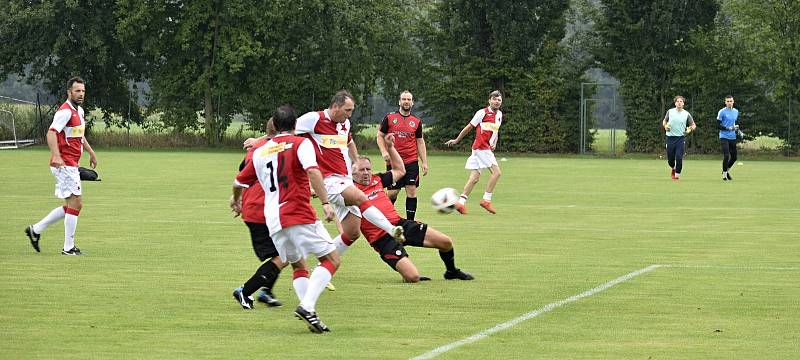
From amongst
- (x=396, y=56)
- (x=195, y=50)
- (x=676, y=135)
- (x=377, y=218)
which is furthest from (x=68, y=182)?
(x=396, y=56)

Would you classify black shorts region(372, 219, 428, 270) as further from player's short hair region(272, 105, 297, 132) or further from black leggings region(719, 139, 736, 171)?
black leggings region(719, 139, 736, 171)

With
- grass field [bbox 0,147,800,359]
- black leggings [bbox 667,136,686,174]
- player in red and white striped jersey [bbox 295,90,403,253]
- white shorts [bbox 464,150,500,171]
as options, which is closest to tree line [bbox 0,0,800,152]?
black leggings [bbox 667,136,686,174]

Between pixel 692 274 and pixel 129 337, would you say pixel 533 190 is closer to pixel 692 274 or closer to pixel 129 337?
pixel 692 274

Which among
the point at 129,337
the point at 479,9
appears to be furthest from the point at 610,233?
the point at 479,9

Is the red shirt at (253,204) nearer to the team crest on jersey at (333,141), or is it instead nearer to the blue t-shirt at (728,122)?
the team crest on jersey at (333,141)

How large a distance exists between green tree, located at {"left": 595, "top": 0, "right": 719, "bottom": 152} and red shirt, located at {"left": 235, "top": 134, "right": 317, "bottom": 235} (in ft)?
144

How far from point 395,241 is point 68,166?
4929 millimetres

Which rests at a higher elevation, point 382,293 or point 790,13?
point 790,13

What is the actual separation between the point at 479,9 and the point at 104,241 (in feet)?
133

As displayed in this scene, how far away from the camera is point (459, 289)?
466 inches

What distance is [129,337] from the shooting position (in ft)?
29.7

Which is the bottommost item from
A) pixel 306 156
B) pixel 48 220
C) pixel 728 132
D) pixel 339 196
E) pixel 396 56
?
pixel 728 132

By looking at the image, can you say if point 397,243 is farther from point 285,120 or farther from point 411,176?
point 411,176

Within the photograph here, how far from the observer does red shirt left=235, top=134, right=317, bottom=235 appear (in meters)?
9.54
